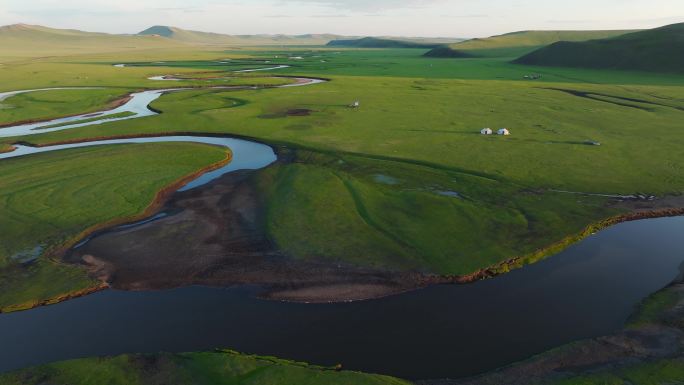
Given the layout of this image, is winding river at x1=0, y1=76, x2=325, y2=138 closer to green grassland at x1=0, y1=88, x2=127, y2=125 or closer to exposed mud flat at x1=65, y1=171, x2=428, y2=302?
green grassland at x1=0, y1=88, x2=127, y2=125

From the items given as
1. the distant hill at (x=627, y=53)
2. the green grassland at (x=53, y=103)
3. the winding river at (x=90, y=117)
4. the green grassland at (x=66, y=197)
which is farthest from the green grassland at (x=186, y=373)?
the distant hill at (x=627, y=53)

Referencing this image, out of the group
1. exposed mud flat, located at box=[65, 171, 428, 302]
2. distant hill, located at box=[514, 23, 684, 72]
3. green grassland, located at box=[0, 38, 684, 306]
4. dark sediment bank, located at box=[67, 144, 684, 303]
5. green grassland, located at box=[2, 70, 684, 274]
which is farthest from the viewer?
distant hill, located at box=[514, 23, 684, 72]

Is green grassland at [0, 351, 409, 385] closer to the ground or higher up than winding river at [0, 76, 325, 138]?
closer to the ground

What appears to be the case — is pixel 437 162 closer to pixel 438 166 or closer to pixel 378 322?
pixel 438 166

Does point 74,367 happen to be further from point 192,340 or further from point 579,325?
point 579,325

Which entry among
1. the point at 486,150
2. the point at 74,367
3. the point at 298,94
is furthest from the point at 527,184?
the point at 298,94

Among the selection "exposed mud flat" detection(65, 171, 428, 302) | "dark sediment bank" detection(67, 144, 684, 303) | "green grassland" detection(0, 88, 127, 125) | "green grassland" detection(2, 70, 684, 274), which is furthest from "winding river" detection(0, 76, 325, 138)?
"exposed mud flat" detection(65, 171, 428, 302)

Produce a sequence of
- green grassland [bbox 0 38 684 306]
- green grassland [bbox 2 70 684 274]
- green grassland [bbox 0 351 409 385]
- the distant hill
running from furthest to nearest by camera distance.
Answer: the distant hill < green grassland [bbox 0 38 684 306] < green grassland [bbox 2 70 684 274] < green grassland [bbox 0 351 409 385]
